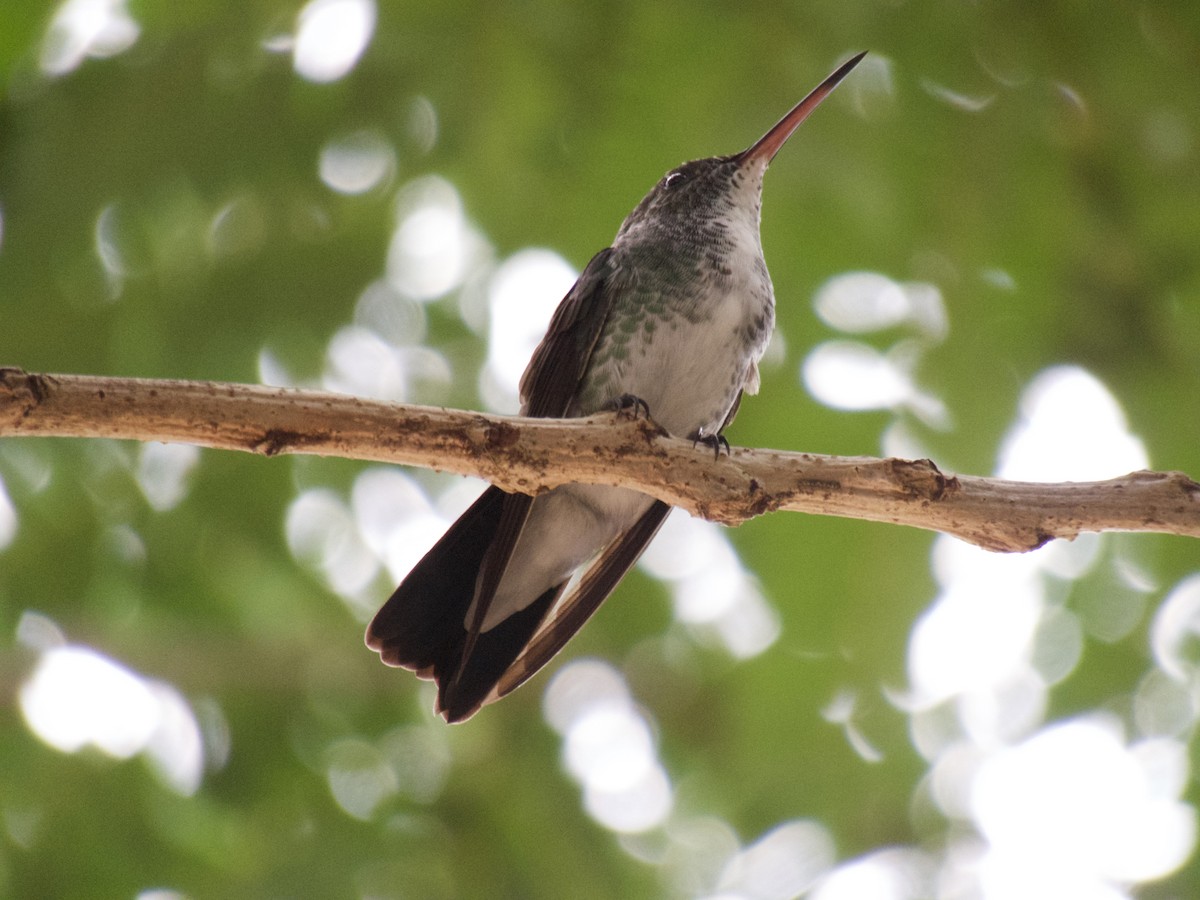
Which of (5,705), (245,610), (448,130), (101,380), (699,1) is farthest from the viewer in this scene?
(245,610)

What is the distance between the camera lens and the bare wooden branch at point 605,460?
205cm

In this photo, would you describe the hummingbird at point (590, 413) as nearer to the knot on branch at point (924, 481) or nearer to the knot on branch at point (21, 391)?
the knot on branch at point (924, 481)

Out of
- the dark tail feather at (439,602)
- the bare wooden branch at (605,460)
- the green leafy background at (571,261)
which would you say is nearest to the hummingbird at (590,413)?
the dark tail feather at (439,602)

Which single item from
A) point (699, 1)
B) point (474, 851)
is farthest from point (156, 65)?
point (474, 851)

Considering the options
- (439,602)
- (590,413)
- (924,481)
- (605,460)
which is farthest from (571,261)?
(924,481)

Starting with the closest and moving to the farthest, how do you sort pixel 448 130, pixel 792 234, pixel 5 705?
pixel 448 130 → pixel 792 234 → pixel 5 705

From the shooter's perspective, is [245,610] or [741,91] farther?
[245,610]

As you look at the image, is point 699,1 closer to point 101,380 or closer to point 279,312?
point 279,312

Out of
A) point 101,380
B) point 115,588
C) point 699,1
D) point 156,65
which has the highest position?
point 699,1

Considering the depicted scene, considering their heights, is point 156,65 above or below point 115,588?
above

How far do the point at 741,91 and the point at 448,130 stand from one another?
3.00ft

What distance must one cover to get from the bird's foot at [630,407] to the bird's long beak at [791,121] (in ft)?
3.40

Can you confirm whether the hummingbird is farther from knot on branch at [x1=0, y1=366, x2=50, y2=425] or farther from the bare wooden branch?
knot on branch at [x1=0, y1=366, x2=50, y2=425]

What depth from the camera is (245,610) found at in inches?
189
